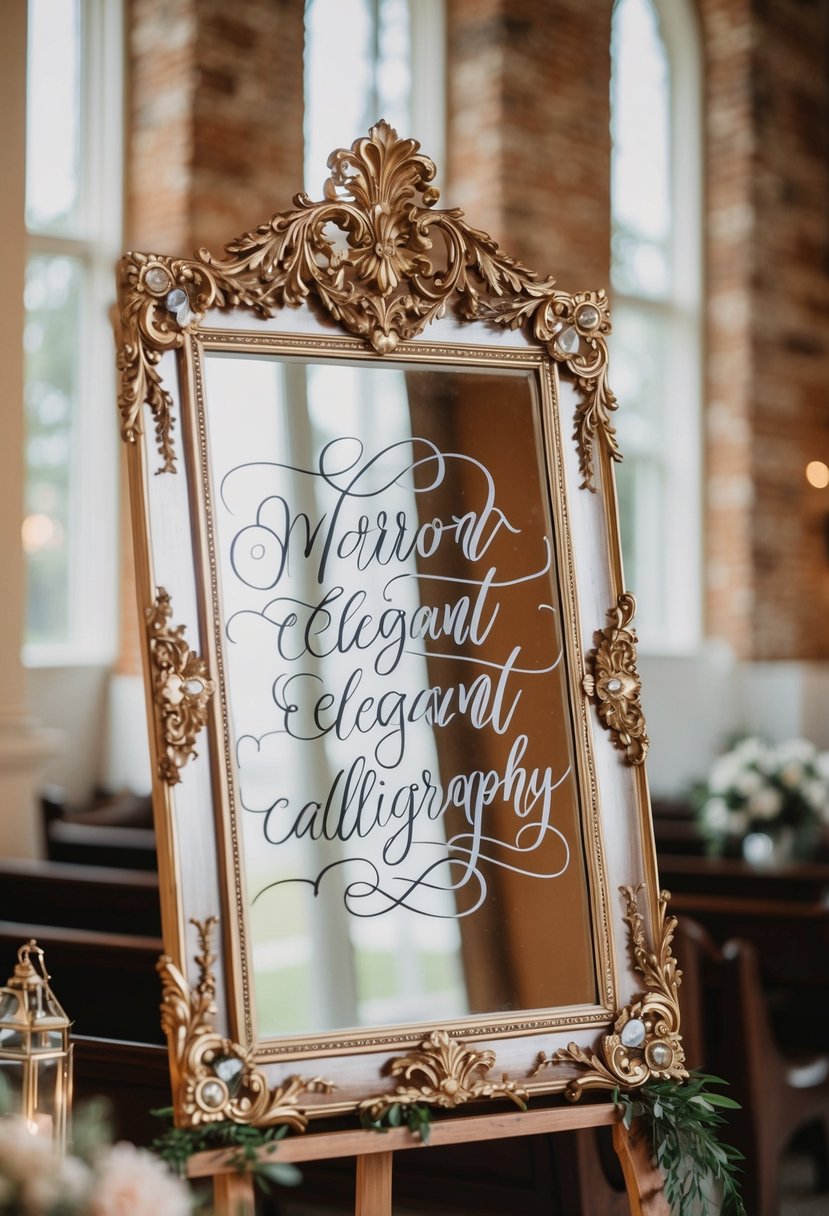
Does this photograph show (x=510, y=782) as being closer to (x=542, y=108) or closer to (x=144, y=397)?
(x=144, y=397)

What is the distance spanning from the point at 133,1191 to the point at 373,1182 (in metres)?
0.58

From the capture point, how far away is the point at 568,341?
2.11 meters

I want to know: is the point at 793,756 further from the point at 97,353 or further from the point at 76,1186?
the point at 76,1186

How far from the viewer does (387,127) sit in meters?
2.00

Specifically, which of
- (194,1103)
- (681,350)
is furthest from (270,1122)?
(681,350)

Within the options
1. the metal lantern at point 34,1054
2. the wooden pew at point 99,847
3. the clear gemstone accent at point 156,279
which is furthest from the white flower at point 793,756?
the clear gemstone accent at point 156,279

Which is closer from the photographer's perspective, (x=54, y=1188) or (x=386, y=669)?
(x=54, y=1188)

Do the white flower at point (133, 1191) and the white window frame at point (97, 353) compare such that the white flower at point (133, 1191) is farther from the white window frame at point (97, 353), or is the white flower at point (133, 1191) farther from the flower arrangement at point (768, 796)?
the white window frame at point (97, 353)

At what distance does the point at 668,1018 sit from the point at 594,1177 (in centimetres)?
74

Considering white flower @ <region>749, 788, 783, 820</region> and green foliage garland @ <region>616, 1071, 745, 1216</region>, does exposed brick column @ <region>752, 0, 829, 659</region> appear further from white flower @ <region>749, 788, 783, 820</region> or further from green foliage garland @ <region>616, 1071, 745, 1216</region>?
green foliage garland @ <region>616, 1071, 745, 1216</region>

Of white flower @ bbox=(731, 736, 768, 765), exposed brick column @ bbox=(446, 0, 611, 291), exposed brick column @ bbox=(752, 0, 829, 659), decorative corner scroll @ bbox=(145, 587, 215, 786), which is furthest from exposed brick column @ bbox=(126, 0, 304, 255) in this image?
decorative corner scroll @ bbox=(145, 587, 215, 786)

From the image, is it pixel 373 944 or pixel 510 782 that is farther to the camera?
pixel 510 782

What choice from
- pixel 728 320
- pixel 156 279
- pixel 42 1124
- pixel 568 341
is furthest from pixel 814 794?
pixel 728 320

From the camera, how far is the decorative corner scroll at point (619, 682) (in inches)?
80.2
